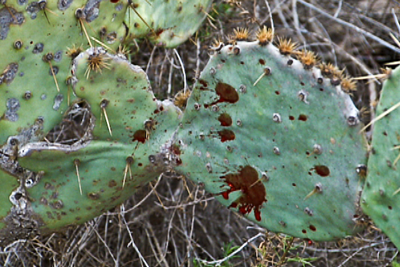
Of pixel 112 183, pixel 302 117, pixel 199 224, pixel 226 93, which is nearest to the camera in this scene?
pixel 302 117

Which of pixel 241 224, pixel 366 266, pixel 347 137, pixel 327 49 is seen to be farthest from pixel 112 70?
pixel 327 49

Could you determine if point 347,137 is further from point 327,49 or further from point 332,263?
point 327,49

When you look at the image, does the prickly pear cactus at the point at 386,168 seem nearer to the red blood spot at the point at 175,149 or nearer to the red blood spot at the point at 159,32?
the red blood spot at the point at 175,149

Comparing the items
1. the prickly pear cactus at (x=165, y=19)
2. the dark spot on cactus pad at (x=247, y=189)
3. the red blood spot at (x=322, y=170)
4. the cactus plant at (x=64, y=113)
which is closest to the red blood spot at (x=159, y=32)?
the prickly pear cactus at (x=165, y=19)

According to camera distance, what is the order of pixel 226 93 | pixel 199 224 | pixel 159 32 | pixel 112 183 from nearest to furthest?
pixel 226 93, pixel 112 183, pixel 159 32, pixel 199 224

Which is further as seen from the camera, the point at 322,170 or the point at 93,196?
the point at 93,196

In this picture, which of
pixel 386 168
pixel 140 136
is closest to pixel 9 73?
pixel 140 136

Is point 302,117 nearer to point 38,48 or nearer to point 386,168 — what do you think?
point 386,168

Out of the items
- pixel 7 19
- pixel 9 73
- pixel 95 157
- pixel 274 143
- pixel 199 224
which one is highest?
pixel 7 19
